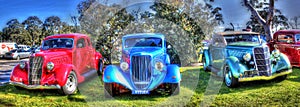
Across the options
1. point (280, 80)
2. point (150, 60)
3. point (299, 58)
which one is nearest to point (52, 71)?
point (150, 60)

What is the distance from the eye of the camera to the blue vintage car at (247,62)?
696 centimetres

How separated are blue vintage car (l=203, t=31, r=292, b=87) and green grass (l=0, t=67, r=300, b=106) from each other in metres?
0.30

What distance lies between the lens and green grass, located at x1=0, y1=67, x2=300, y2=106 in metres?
5.71

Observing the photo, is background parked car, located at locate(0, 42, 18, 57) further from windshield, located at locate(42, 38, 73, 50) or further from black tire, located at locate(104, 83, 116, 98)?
black tire, located at locate(104, 83, 116, 98)

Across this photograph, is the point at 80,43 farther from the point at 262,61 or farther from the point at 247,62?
the point at 262,61

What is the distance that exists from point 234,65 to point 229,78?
0.45 metres

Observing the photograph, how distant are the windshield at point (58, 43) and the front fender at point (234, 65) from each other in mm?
4560

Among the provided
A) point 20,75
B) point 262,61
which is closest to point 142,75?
point 20,75

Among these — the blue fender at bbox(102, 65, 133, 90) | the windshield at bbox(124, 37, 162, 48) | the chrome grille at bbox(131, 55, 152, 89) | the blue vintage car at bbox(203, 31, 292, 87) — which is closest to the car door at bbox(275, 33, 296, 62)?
the blue vintage car at bbox(203, 31, 292, 87)

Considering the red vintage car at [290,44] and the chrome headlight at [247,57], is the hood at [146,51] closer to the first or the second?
the chrome headlight at [247,57]

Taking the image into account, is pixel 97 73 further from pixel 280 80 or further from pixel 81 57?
pixel 280 80

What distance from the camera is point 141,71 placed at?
19.6 feet

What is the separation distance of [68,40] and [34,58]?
151cm

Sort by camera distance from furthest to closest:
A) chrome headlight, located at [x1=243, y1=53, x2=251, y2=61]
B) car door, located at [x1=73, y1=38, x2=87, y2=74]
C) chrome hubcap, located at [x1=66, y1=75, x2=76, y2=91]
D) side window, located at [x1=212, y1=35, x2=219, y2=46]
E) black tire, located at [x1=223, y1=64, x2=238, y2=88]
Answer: side window, located at [x1=212, y1=35, x2=219, y2=46] < car door, located at [x1=73, y1=38, x2=87, y2=74] < chrome headlight, located at [x1=243, y1=53, x2=251, y2=61] < black tire, located at [x1=223, y1=64, x2=238, y2=88] < chrome hubcap, located at [x1=66, y1=75, x2=76, y2=91]
